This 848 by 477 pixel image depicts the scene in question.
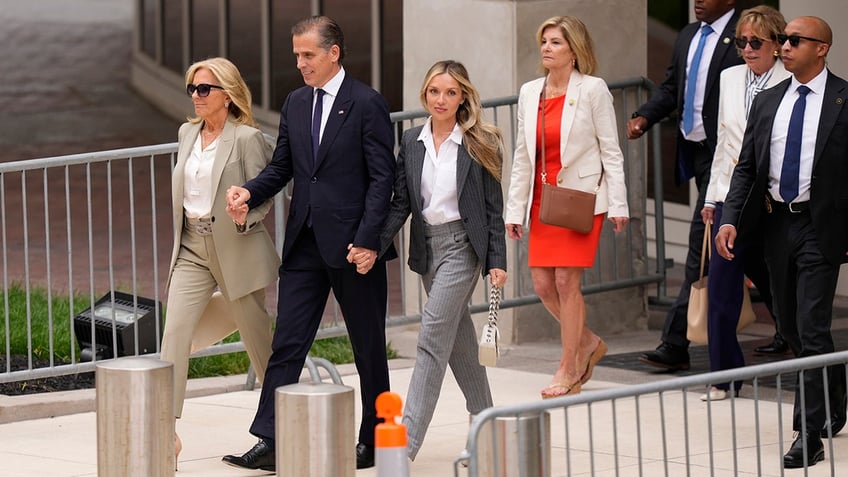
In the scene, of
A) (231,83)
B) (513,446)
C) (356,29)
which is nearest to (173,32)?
(356,29)

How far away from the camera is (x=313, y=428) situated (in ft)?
20.3

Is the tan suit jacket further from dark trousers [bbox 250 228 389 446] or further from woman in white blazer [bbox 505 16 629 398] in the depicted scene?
woman in white blazer [bbox 505 16 629 398]

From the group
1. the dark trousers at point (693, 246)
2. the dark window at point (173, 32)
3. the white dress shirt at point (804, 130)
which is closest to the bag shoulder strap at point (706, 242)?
the dark trousers at point (693, 246)

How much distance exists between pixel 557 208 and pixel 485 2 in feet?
8.07

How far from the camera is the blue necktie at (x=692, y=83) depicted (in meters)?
9.79

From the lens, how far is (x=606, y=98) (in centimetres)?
913

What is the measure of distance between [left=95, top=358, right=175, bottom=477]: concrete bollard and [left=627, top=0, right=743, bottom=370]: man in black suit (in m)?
3.90

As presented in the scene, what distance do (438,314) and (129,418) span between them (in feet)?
5.33

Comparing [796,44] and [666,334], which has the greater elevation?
[796,44]

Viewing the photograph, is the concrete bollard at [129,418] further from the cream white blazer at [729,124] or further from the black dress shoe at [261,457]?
the cream white blazer at [729,124]

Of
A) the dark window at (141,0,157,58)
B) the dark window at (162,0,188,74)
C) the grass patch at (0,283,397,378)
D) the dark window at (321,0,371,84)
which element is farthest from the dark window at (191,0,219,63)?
the grass patch at (0,283,397,378)

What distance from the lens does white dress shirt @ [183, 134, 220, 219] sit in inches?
311

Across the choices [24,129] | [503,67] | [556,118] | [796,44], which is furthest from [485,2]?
[24,129]

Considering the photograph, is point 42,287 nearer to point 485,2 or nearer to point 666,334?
point 485,2
